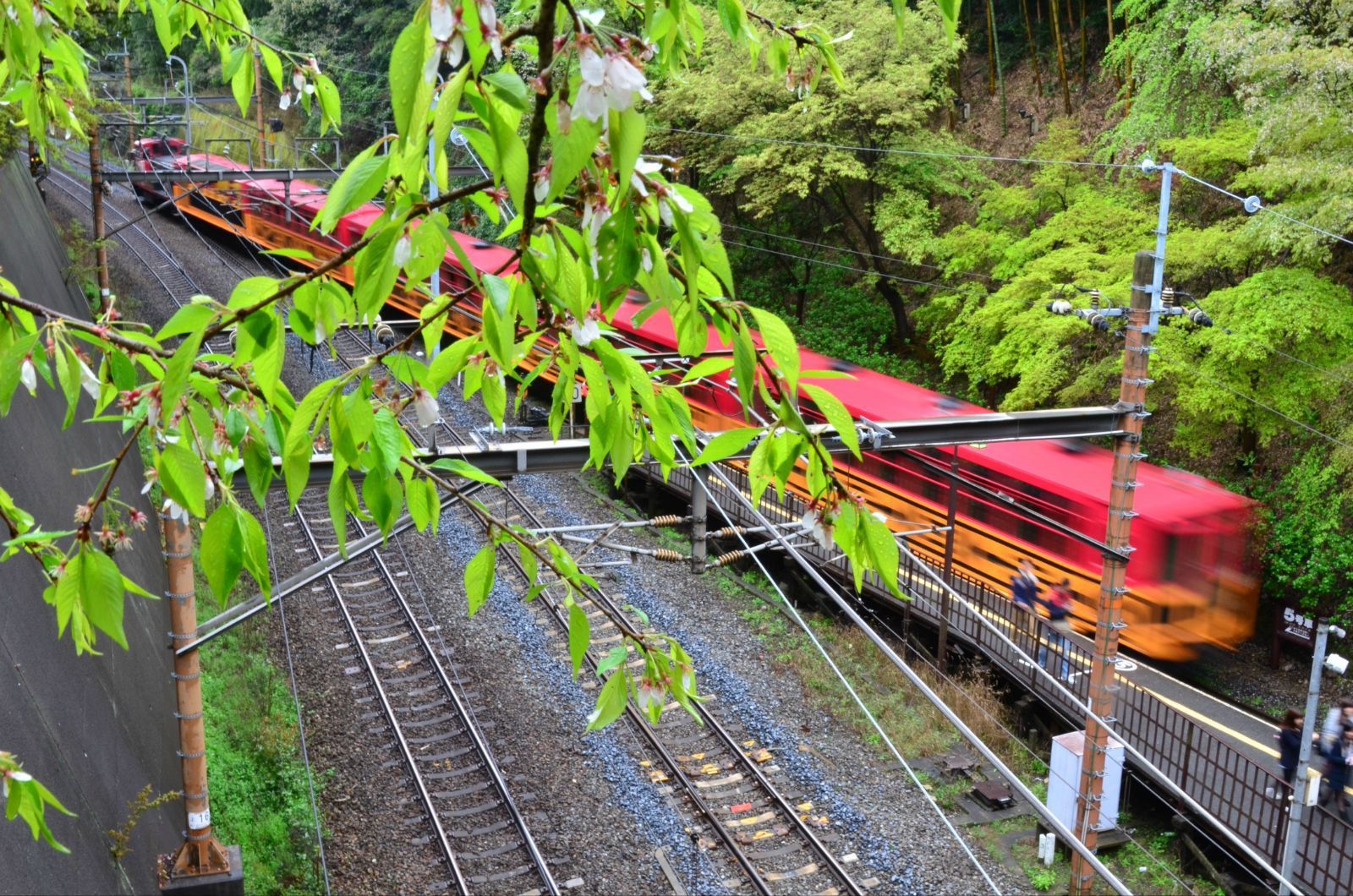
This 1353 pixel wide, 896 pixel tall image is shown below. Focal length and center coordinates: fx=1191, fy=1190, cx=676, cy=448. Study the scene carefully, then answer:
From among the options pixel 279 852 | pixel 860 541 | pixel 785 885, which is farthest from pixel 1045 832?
pixel 860 541

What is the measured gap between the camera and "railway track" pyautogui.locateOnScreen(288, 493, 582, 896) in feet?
36.9

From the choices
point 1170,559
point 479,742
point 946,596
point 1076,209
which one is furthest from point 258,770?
point 1076,209

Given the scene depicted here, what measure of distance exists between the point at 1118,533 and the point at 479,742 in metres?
7.05

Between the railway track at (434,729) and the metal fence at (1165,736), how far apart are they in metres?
3.84

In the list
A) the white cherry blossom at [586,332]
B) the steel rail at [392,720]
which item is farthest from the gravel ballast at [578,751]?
the white cherry blossom at [586,332]

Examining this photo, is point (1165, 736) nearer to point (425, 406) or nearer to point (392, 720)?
point (392, 720)

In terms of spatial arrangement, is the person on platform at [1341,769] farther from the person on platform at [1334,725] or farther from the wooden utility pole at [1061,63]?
the wooden utility pole at [1061,63]

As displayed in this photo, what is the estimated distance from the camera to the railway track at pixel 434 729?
11250 mm

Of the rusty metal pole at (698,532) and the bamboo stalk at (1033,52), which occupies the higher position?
the bamboo stalk at (1033,52)

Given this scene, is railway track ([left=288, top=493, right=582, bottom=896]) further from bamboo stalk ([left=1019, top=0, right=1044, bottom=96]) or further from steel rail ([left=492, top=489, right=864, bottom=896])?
bamboo stalk ([left=1019, top=0, right=1044, bottom=96])

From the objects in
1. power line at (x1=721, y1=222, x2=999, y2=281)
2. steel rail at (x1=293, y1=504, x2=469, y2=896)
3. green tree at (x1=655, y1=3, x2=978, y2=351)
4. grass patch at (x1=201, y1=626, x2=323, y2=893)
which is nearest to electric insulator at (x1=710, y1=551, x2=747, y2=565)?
steel rail at (x1=293, y1=504, x2=469, y2=896)

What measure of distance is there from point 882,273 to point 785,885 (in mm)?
16532

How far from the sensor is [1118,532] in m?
10.6

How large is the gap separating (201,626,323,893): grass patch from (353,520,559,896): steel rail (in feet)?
5.82
